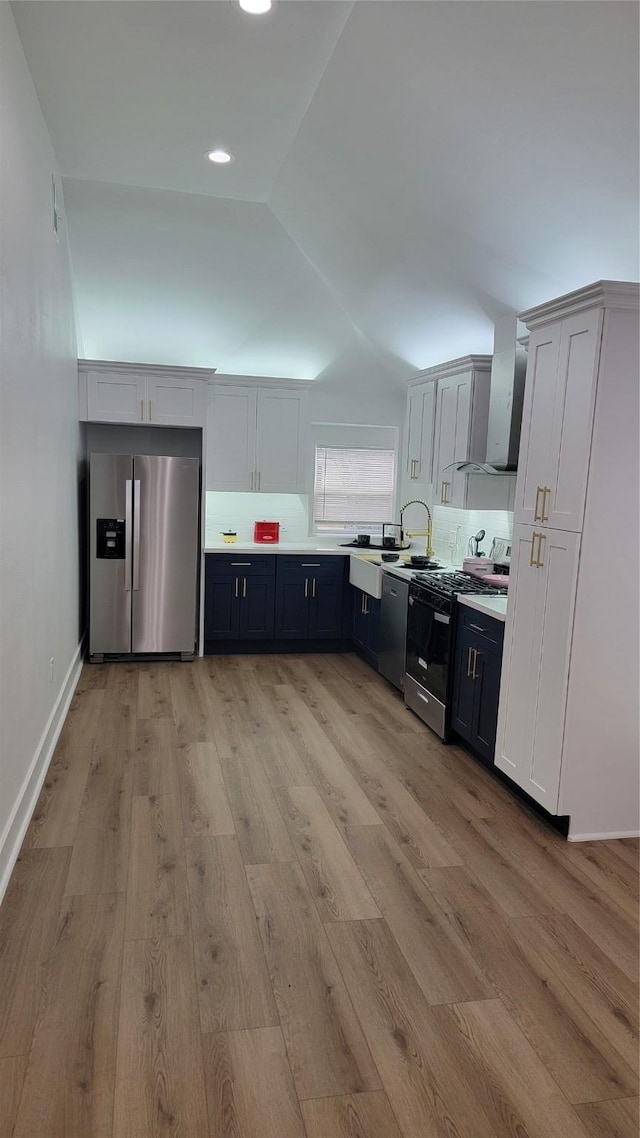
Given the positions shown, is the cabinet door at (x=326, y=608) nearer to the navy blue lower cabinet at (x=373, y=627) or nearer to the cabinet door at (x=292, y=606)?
the cabinet door at (x=292, y=606)

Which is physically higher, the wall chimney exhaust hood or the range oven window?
the wall chimney exhaust hood

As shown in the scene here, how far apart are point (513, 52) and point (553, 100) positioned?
242mm

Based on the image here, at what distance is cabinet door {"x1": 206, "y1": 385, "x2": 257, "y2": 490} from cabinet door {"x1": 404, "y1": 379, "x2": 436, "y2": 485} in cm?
135

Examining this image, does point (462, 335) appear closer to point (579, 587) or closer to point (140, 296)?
point (140, 296)

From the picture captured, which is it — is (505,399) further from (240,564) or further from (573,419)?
(240,564)

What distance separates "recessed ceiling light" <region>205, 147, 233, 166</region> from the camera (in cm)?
434

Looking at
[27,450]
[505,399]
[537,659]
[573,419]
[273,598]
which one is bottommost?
[273,598]

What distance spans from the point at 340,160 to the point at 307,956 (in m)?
3.92

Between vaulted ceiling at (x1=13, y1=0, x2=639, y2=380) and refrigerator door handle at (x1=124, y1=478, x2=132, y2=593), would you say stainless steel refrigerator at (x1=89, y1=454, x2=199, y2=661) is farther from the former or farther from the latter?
vaulted ceiling at (x1=13, y1=0, x2=639, y2=380)

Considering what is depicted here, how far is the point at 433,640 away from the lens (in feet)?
15.0

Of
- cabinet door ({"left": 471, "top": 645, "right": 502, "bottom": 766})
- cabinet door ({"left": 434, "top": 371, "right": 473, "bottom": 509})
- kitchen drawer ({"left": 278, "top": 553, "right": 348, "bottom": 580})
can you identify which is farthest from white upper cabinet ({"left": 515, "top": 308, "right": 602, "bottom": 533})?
kitchen drawer ({"left": 278, "top": 553, "right": 348, "bottom": 580})

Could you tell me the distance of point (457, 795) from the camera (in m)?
3.73

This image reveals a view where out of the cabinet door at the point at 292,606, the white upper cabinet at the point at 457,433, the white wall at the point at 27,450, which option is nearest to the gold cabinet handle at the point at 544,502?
the white upper cabinet at the point at 457,433

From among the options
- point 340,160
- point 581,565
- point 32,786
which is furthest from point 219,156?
point 32,786
